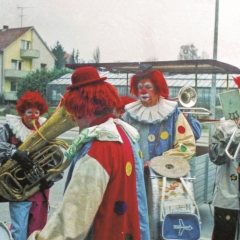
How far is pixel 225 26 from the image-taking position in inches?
200

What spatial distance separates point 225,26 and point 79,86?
11.8 feet

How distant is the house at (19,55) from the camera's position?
19.4 ft

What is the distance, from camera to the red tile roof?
5882 millimetres

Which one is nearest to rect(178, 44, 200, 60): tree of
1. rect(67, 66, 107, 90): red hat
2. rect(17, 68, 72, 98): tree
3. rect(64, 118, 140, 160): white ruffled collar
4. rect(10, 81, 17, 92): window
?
rect(17, 68, 72, 98): tree

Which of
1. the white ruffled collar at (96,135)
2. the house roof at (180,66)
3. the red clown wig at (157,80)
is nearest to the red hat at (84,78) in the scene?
the white ruffled collar at (96,135)

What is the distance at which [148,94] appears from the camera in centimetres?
361

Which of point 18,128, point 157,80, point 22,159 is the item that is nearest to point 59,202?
point 18,128

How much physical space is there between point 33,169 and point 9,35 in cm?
313

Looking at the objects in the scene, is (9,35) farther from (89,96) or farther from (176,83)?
(89,96)

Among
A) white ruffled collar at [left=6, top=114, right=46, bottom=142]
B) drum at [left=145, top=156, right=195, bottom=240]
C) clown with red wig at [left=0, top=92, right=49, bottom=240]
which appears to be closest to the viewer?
drum at [left=145, top=156, right=195, bottom=240]

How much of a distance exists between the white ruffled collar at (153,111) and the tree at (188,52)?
2096mm

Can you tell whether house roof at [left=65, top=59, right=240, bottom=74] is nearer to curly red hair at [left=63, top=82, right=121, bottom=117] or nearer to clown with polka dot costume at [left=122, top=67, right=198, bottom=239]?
clown with polka dot costume at [left=122, top=67, right=198, bottom=239]

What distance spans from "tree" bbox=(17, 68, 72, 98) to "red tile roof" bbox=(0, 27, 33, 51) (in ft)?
1.66

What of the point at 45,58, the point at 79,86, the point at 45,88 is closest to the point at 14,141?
the point at 79,86
